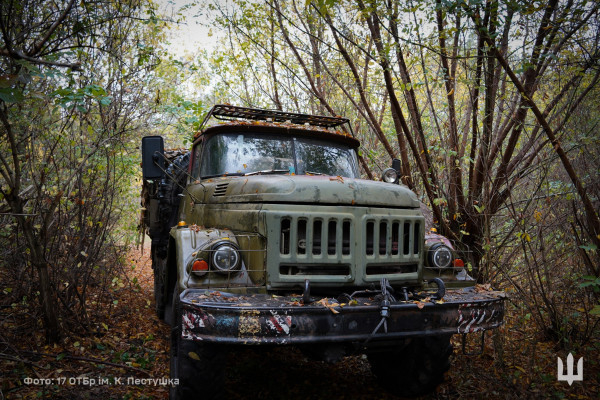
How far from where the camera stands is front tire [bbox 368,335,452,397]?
414cm

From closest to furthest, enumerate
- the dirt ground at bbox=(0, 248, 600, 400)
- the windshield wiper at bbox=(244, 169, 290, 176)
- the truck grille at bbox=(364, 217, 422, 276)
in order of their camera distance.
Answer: the truck grille at bbox=(364, 217, 422, 276)
the dirt ground at bbox=(0, 248, 600, 400)
the windshield wiper at bbox=(244, 169, 290, 176)

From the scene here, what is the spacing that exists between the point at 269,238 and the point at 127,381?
7.05 ft

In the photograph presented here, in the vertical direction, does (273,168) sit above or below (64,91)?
below

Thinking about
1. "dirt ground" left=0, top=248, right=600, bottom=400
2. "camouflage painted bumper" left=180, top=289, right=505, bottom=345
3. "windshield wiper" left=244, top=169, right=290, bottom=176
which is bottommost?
"dirt ground" left=0, top=248, right=600, bottom=400

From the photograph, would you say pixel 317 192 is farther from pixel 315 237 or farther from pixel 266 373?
pixel 266 373

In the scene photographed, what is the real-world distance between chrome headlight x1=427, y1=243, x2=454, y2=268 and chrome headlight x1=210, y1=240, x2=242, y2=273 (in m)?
1.78

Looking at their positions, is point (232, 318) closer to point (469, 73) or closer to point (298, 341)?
point (298, 341)

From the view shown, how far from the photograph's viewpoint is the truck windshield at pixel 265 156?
4.61 m

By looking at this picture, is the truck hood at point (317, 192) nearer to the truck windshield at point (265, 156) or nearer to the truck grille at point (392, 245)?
the truck grille at point (392, 245)

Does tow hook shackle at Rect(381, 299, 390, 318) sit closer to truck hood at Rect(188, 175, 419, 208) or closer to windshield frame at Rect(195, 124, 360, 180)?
truck hood at Rect(188, 175, 419, 208)

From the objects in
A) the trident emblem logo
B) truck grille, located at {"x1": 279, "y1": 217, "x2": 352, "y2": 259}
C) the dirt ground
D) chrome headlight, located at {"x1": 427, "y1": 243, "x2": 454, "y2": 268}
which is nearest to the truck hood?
truck grille, located at {"x1": 279, "y1": 217, "x2": 352, "y2": 259}

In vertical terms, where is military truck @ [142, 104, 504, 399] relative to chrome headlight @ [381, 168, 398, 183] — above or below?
below

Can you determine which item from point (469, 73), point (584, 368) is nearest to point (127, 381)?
point (584, 368)

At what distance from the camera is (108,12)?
5.31 metres
